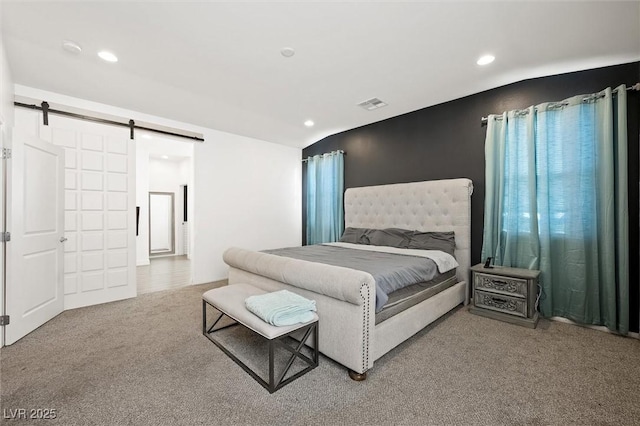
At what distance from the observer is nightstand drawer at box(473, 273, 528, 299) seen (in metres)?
2.79

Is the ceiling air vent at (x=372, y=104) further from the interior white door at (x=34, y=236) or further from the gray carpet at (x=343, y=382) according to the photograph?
the interior white door at (x=34, y=236)

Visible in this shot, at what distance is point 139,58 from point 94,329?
2718mm

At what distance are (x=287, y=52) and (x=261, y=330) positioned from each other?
2417 millimetres

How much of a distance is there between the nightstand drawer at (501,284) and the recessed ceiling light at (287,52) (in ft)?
10.0

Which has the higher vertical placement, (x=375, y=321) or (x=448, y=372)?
(x=375, y=321)

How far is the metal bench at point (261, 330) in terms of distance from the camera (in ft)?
5.82

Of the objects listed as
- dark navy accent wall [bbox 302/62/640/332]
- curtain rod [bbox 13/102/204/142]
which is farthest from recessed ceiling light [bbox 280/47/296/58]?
curtain rod [bbox 13/102/204/142]

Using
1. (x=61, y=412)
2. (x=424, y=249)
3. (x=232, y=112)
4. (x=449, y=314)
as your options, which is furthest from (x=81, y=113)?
(x=449, y=314)

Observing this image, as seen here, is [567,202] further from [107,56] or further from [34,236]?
[34,236]

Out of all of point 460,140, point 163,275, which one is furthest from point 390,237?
point 163,275

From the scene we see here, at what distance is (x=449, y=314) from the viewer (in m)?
3.11

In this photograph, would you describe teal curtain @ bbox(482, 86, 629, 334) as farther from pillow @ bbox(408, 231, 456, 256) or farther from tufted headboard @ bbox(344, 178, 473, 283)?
pillow @ bbox(408, 231, 456, 256)

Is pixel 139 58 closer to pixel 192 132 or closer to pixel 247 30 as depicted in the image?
pixel 247 30

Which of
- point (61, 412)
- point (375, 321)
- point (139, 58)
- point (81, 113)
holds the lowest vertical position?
point (61, 412)
